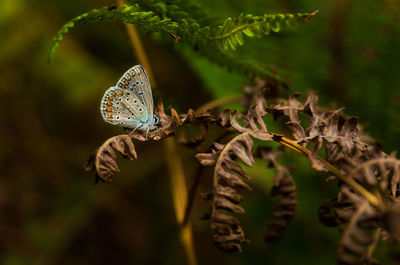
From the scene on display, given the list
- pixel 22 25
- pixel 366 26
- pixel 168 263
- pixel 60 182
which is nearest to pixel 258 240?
pixel 168 263

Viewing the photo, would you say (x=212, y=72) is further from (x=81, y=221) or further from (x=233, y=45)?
(x=81, y=221)

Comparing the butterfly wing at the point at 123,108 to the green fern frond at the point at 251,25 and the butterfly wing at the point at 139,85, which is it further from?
the green fern frond at the point at 251,25

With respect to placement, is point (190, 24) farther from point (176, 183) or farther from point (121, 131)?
point (121, 131)

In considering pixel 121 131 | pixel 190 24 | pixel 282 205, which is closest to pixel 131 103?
pixel 190 24

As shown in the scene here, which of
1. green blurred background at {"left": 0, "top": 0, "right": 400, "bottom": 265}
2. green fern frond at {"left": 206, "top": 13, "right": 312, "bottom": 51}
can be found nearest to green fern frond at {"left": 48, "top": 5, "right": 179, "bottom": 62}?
green fern frond at {"left": 206, "top": 13, "right": 312, "bottom": 51}

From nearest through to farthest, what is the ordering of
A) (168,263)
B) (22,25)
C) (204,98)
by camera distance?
(168,263)
(204,98)
(22,25)

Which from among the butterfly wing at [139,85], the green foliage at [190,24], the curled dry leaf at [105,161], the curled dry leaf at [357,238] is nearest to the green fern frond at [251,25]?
the green foliage at [190,24]
